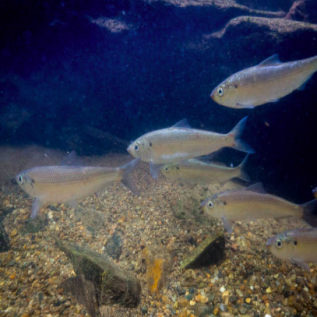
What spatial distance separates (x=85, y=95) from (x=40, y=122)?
280cm

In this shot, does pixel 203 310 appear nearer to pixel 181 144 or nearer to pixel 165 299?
pixel 165 299

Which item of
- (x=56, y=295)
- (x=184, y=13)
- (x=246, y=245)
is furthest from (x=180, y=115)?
(x=56, y=295)

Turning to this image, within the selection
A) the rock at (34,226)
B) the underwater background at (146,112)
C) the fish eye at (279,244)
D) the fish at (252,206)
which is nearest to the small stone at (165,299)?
the underwater background at (146,112)

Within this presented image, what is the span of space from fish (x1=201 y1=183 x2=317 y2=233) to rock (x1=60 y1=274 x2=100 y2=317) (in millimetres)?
2225

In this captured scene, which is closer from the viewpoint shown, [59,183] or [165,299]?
[165,299]

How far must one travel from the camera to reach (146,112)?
930 cm

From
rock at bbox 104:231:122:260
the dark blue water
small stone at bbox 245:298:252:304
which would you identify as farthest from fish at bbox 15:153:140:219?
the dark blue water

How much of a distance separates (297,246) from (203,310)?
1.66 metres

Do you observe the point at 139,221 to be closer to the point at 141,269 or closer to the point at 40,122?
the point at 141,269

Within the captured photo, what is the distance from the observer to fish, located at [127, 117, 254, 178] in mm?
3473

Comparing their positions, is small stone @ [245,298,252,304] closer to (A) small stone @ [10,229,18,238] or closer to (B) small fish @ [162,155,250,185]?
(B) small fish @ [162,155,250,185]

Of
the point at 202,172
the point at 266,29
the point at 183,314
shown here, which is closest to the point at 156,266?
the point at 183,314

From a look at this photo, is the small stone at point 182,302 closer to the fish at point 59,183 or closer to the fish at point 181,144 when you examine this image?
the fish at point 59,183

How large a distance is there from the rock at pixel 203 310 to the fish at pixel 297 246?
1289 mm
